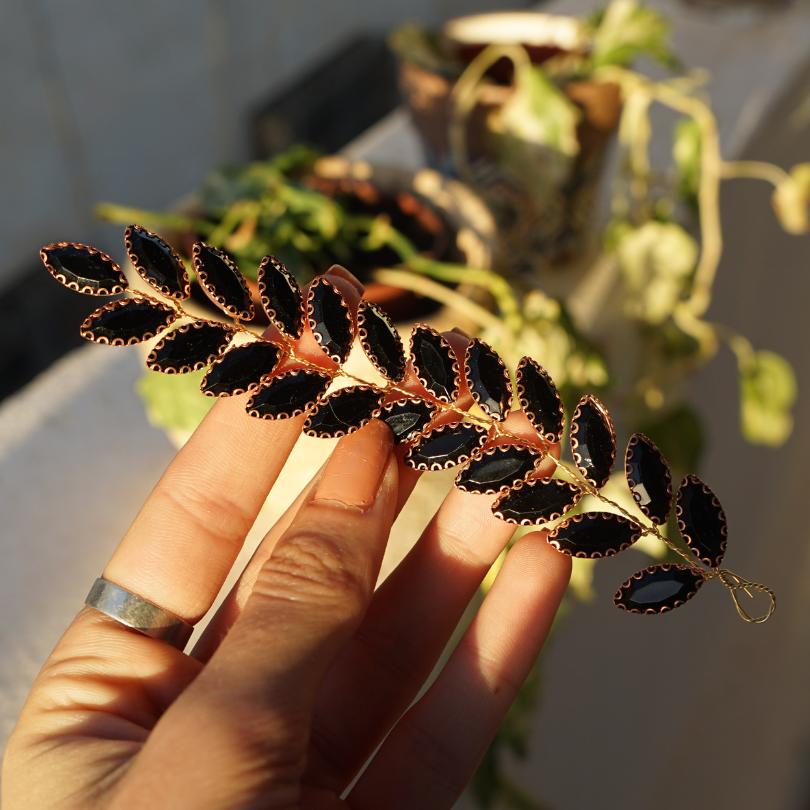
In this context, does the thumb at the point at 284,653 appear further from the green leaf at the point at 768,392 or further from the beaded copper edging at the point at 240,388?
the green leaf at the point at 768,392

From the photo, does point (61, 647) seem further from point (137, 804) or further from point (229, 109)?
point (229, 109)

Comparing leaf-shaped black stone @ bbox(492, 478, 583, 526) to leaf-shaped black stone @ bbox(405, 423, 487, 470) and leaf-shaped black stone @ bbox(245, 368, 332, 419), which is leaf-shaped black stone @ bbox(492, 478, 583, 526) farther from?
leaf-shaped black stone @ bbox(245, 368, 332, 419)

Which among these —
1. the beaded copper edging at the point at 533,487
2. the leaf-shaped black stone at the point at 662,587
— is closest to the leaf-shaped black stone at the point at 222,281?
the beaded copper edging at the point at 533,487

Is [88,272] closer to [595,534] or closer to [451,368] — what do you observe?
[451,368]

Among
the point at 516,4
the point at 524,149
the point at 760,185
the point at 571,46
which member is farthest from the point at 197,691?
the point at 516,4

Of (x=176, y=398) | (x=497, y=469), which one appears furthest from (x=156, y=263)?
(x=497, y=469)

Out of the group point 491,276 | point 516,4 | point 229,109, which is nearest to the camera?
point 491,276

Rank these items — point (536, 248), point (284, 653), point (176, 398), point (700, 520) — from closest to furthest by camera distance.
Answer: point (284, 653), point (700, 520), point (176, 398), point (536, 248)
